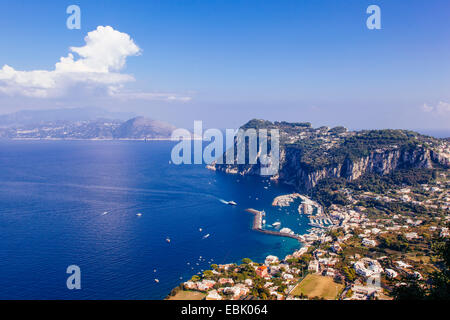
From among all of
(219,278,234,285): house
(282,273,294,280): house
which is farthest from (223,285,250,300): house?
(282,273,294,280): house

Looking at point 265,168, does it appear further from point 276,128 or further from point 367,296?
point 367,296

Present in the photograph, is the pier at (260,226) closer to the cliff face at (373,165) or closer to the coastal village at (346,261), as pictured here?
the coastal village at (346,261)

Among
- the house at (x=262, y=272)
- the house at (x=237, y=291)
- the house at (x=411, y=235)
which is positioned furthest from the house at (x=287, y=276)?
the house at (x=411, y=235)

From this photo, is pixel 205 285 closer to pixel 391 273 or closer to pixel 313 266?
pixel 313 266

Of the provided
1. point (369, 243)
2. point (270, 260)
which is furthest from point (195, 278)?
point (369, 243)

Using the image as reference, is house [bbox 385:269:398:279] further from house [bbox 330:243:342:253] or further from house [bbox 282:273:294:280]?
house [bbox 282:273:294:280]
